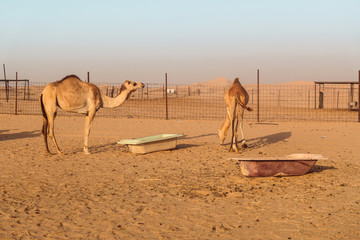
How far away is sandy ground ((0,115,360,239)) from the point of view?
17.9 ft

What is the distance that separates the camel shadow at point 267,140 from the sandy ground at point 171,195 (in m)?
0.22

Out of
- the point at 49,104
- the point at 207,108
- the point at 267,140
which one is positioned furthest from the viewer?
the point at 207,108

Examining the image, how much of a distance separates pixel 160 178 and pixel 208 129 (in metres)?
9.54

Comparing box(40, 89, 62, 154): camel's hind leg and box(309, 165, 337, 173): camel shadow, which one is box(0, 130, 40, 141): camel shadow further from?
box(309, 165, 337, 173): camel shadow

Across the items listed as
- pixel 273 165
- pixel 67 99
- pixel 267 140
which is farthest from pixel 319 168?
pixel 67 99

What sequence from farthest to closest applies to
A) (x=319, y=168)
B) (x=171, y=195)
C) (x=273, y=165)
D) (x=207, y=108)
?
(x=207, y=108)
(x=319, y=168)
(x=273, y=165)
(x=171, y=195)

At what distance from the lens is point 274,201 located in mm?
6832

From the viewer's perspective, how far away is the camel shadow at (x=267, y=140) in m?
13.4

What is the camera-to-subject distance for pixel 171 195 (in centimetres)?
725

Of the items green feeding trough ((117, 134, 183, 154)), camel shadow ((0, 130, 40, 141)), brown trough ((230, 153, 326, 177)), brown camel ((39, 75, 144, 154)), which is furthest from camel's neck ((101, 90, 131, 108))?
brown trough ((230, 153, 326, 177))

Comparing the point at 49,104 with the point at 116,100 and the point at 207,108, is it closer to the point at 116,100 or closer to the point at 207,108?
the point at 116,100

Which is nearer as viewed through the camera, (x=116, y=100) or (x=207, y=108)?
(x=116, y=100)

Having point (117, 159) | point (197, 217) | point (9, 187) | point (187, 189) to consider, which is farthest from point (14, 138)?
point (197, 217)

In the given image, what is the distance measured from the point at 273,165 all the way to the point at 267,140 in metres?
6.30
